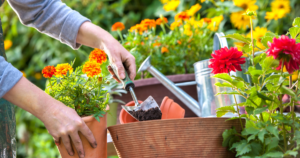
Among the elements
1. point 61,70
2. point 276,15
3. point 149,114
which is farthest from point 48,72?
point 276,15

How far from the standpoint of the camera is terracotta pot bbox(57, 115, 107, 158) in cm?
65

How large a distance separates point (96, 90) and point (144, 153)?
0.74 feet

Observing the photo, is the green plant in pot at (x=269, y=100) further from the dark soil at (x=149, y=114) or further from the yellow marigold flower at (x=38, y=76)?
the yellow marigold flower at (x=38, y=76)

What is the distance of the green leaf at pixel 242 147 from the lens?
529 millimetres

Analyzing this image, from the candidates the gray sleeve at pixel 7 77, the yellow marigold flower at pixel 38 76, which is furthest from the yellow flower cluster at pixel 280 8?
the yellow marigold flower at pixel 38 76


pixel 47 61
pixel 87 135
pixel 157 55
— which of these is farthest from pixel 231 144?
pixel 47 61

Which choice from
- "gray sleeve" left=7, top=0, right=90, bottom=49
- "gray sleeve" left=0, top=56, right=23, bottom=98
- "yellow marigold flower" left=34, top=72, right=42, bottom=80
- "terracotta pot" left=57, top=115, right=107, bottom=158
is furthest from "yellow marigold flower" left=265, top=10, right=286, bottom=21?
"yellow marigold flower" left=34, top=72, right=42, bottom=80

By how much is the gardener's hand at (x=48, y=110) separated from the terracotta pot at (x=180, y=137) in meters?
0.12

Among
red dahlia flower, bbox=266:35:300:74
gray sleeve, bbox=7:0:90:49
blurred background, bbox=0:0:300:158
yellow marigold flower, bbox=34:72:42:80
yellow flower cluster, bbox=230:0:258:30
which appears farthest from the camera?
yellow marigold flower, bbox=34:72:42:80

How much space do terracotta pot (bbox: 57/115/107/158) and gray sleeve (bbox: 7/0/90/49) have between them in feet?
1.00

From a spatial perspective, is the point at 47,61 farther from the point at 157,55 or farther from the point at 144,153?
the point at 144,153

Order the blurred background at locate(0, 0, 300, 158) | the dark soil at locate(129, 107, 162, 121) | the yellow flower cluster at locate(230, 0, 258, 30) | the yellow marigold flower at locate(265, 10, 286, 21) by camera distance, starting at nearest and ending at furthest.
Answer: the dark soil at locate(129, 107, 162, 121), the yellow marigold flower at locate(265, 10, 286, 21), the yellow flower cluster at locate(230, 0, 258, 30), the blurred background at locate(0, 0, 300, 158)

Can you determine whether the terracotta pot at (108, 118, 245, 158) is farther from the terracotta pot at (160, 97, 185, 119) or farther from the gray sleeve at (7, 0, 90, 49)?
the gray sleeve at (7, 0, 90, 49)

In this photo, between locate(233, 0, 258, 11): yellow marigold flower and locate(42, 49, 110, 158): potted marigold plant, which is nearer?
locate(42, 49, 110, 158): potted marigold plant
